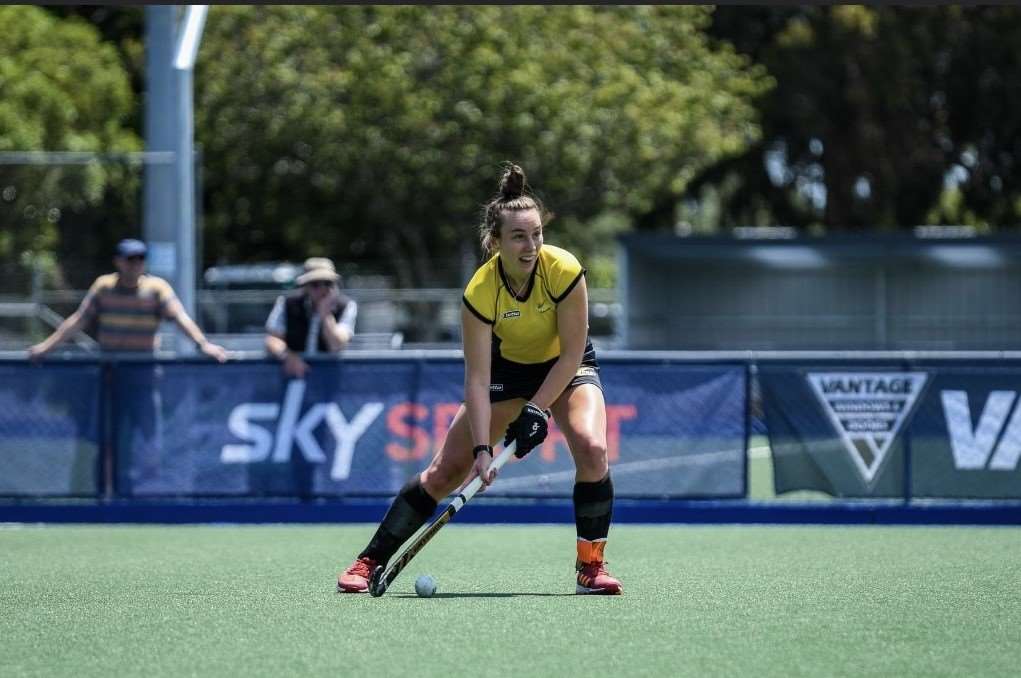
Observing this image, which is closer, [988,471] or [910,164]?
[988,471]

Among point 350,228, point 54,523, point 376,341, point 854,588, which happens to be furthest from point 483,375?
point 350,228

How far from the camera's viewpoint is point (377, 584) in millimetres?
7691

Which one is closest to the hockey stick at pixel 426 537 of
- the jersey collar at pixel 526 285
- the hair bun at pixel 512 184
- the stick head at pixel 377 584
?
the stick head at pixel 377 584

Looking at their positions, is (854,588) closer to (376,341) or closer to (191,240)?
(191,240)

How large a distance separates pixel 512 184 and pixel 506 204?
0.50ft

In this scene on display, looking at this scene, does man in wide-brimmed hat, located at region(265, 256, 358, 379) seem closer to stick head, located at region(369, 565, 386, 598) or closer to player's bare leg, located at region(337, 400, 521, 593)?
player's bare leg, located at region(337, 400, 521, 593)

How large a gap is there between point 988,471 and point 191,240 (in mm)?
6834

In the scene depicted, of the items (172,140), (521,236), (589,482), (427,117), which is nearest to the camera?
(521,236)

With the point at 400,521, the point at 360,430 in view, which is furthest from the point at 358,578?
the point at 360,430

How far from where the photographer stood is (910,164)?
39875mm

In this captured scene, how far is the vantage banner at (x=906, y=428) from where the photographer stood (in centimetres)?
1184

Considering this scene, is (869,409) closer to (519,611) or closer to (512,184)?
(512,184)

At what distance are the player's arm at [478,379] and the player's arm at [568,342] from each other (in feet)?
0.72

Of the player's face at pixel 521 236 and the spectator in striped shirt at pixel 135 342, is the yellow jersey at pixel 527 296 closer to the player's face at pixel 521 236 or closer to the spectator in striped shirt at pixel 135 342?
the player's face at pixel 521 236
